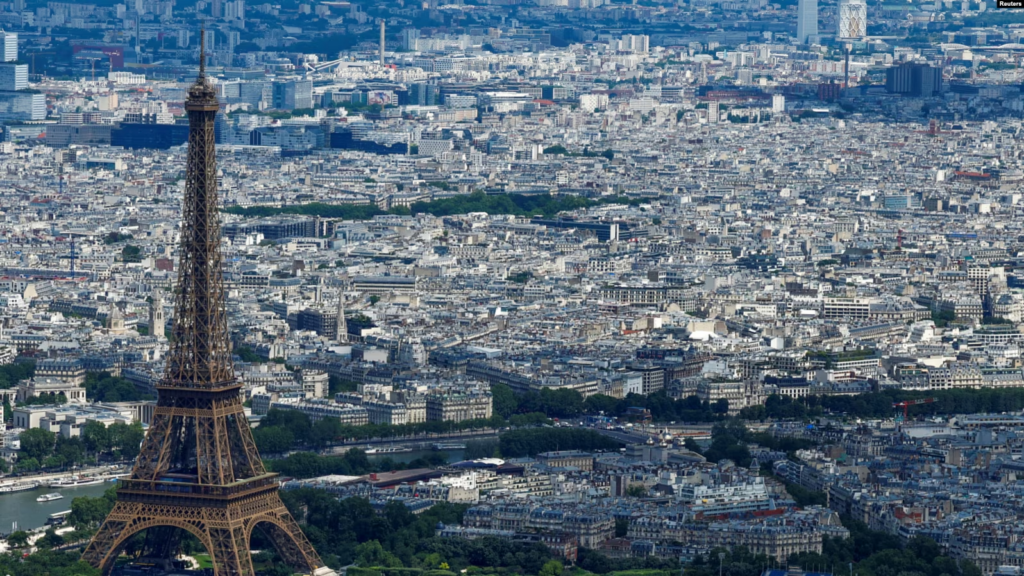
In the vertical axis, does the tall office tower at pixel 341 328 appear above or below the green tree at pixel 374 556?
above

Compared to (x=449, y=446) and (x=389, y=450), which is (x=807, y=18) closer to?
(x=449, y=446)

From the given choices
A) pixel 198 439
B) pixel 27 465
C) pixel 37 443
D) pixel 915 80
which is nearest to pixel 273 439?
pixel 37 443

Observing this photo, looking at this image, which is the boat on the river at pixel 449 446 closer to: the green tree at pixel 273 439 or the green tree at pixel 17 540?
the green tree at pixel 273 439

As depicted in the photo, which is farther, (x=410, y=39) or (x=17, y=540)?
(x=410, y=39)

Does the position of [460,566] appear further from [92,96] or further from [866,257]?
A: [92,96]

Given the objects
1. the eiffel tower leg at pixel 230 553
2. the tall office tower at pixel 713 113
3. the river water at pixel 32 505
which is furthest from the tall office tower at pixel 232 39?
the eiffel tower leg at pixel 230 553

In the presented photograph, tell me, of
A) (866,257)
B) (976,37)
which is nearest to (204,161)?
(866,257)
